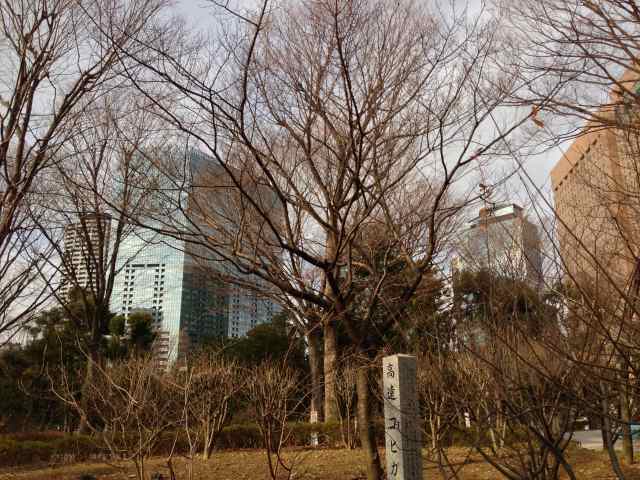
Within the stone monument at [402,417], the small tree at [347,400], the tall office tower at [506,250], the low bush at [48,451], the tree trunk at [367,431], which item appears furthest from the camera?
the small tree at [347,400]

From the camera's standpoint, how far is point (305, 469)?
8.21m

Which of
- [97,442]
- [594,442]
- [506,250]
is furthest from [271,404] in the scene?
[594,442]

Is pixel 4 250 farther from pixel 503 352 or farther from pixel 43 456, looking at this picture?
pixel 43 456

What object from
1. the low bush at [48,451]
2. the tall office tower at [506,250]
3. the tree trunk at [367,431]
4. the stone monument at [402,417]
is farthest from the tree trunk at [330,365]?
the tall office tower at [506,250]

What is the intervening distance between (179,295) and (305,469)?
26.6ft

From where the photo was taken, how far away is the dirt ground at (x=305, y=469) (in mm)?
7359

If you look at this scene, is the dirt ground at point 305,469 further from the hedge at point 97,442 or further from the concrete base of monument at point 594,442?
the concrete base of monument at point 594,442

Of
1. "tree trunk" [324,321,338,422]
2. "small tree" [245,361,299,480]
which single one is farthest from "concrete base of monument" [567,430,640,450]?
"tree trunk" [324,321,338,422]

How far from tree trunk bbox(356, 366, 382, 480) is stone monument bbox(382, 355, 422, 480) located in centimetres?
22

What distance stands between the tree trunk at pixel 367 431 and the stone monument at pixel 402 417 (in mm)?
220

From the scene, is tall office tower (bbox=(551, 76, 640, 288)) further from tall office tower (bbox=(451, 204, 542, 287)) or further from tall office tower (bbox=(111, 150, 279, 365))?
tall office tower (bbox=(111, 150, 279, 365))

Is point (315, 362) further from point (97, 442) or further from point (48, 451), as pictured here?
point (48, 451)

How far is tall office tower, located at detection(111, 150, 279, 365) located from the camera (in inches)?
403

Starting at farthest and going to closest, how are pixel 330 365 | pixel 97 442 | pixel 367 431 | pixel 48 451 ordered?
1. pixel 330 365
2. pixel 97 442
3. pixel 48 451
4. pixel 367 431
